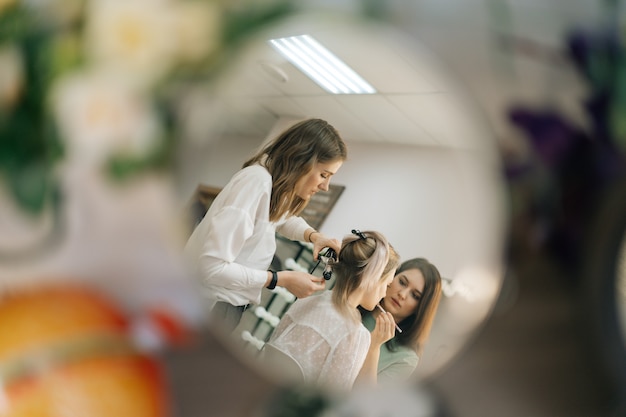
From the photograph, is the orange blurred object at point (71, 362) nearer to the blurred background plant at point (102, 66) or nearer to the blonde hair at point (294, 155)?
the blurred background plant at point (102, 66)

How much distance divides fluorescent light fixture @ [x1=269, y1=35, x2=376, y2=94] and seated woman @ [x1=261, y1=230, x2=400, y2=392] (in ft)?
0.53

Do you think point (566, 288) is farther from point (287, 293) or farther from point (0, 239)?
point (0, 239)

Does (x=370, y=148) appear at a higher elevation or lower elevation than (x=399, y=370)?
higher

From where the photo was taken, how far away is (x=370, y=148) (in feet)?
1.85

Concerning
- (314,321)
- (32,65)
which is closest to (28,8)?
(32,65)

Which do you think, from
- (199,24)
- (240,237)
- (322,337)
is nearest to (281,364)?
(322,337)

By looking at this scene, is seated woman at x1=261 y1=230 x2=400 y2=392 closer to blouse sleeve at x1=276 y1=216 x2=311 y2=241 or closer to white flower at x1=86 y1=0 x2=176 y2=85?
blouse sleeve at x1=276 y1=216 x2=311 y2=241

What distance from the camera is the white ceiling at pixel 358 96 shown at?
0.56 meters

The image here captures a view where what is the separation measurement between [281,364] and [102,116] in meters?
0.37

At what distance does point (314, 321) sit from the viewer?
1.95 feet

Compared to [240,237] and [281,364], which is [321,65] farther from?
[281,364]

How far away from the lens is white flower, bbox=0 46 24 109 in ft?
1.97

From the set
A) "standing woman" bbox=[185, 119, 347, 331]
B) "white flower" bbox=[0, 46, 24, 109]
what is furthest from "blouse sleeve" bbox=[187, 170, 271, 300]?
"white flower" bbox=[0, 46, 24, 109]

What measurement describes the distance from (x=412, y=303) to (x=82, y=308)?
0.40 metres
